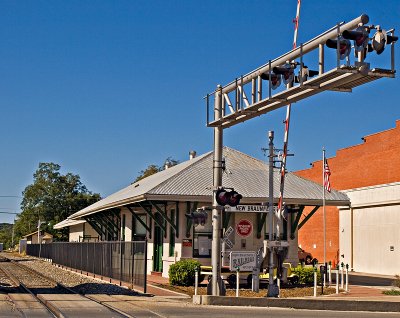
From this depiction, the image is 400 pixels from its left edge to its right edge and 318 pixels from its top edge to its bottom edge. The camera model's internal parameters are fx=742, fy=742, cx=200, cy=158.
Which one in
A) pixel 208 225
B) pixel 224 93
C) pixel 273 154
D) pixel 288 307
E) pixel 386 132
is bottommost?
pixel 288 307

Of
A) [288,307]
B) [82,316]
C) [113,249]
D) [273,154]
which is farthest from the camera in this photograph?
[113,249]

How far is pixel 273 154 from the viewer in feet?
75.4

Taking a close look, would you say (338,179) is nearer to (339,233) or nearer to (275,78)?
(339,233)

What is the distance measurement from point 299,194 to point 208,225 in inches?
170

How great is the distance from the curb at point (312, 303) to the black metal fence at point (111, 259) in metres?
4.63

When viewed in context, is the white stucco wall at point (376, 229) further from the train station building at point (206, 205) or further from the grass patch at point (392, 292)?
the grass patch at point (392, 292)

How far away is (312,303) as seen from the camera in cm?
2120

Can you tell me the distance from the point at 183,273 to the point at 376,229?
20.1m

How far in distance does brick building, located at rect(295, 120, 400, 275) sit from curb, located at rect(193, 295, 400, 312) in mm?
21726

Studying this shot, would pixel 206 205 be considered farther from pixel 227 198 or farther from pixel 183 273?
pixel 227 198

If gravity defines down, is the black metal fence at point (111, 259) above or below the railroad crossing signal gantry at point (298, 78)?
below

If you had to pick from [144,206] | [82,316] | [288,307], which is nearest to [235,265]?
[288,307]

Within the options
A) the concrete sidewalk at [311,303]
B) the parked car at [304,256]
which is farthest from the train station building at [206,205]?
the parked car at [304,256]

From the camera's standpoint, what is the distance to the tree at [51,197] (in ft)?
425
